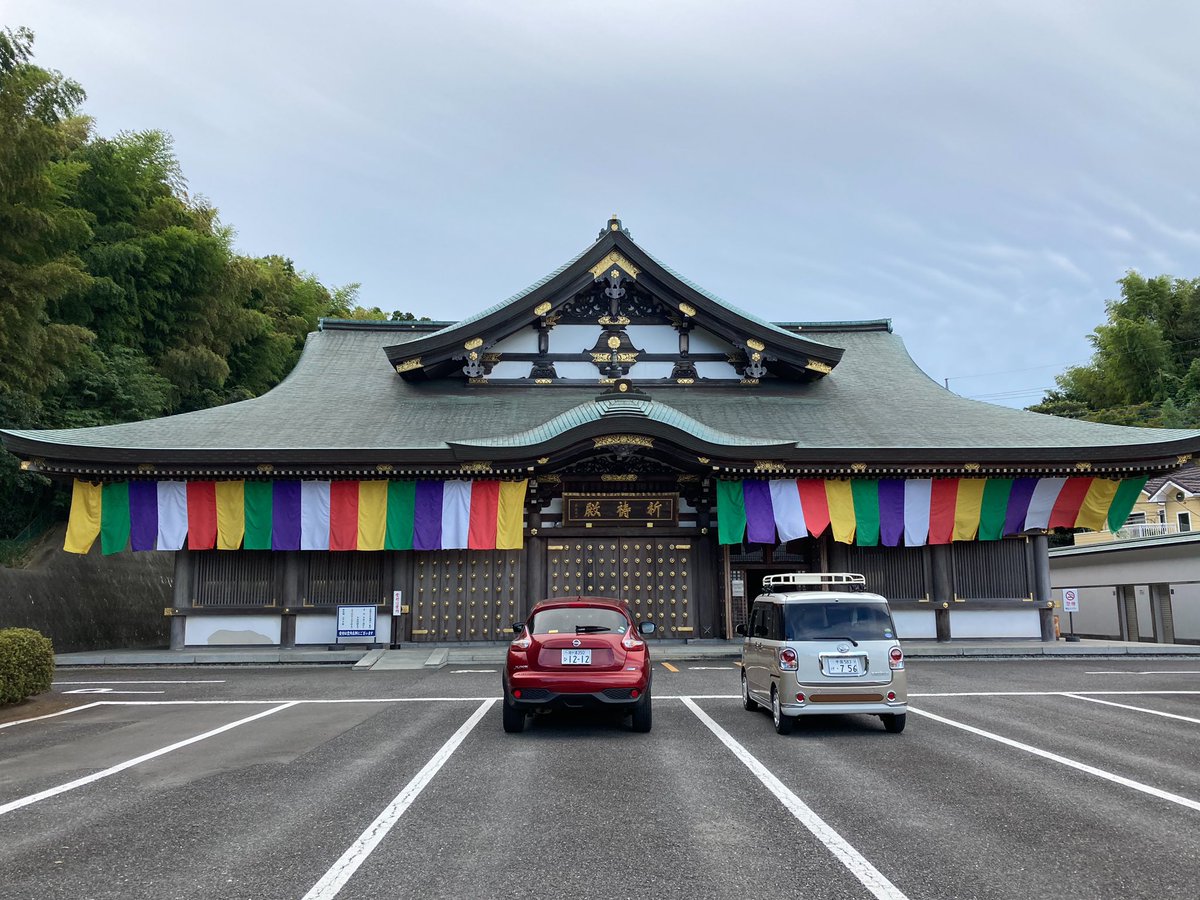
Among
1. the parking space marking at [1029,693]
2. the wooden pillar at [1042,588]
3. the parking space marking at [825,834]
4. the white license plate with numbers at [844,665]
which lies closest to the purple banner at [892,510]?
the wooden pillar at [1042,588]

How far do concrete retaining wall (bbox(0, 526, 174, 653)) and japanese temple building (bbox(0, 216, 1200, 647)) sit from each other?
463 cm

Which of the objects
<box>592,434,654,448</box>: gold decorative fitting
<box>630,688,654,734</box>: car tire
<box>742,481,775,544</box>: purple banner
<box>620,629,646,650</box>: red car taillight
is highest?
<box>592,434,654,448</box>: gold decorative fitting

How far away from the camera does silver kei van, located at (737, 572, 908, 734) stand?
Answer: 897cm

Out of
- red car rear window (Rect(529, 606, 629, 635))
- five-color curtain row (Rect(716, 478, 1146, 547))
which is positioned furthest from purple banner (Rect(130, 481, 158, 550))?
red car rear window (Rect(529, 606, 629, 635))

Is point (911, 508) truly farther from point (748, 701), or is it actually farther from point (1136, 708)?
point (748, 701)

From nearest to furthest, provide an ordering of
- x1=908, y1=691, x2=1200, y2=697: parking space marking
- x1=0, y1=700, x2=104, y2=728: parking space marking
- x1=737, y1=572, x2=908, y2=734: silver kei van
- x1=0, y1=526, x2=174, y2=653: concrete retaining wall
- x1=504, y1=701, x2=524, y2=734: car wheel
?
1. x1=737, y1=572, x2=908, y2=734: silver kei van
2. x1=504, y1=701, x2=524, y2=734: car wheel
3. x1=0, y1=700, x2=104, y2=728: parking space marking
4. x1=908, y1=691, x2=1200, y2=697: parking space marking
5. x1=0, y1=526, x2=174, y2=653: concrete retaining wall

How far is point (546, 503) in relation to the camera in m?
20.9

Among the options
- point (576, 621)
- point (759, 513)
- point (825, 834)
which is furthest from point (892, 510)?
point (825, 834)

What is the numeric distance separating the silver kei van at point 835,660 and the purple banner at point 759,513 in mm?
10437

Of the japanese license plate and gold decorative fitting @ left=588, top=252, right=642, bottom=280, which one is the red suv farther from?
gold decorative fitting @ left=588, top=252, right=642, bottom=280

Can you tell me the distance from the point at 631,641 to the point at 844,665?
2.33 metres

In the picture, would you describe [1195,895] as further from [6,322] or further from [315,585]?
[6,322]

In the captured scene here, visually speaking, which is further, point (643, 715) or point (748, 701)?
point (748, 701)

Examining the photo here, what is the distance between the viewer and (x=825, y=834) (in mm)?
5367
